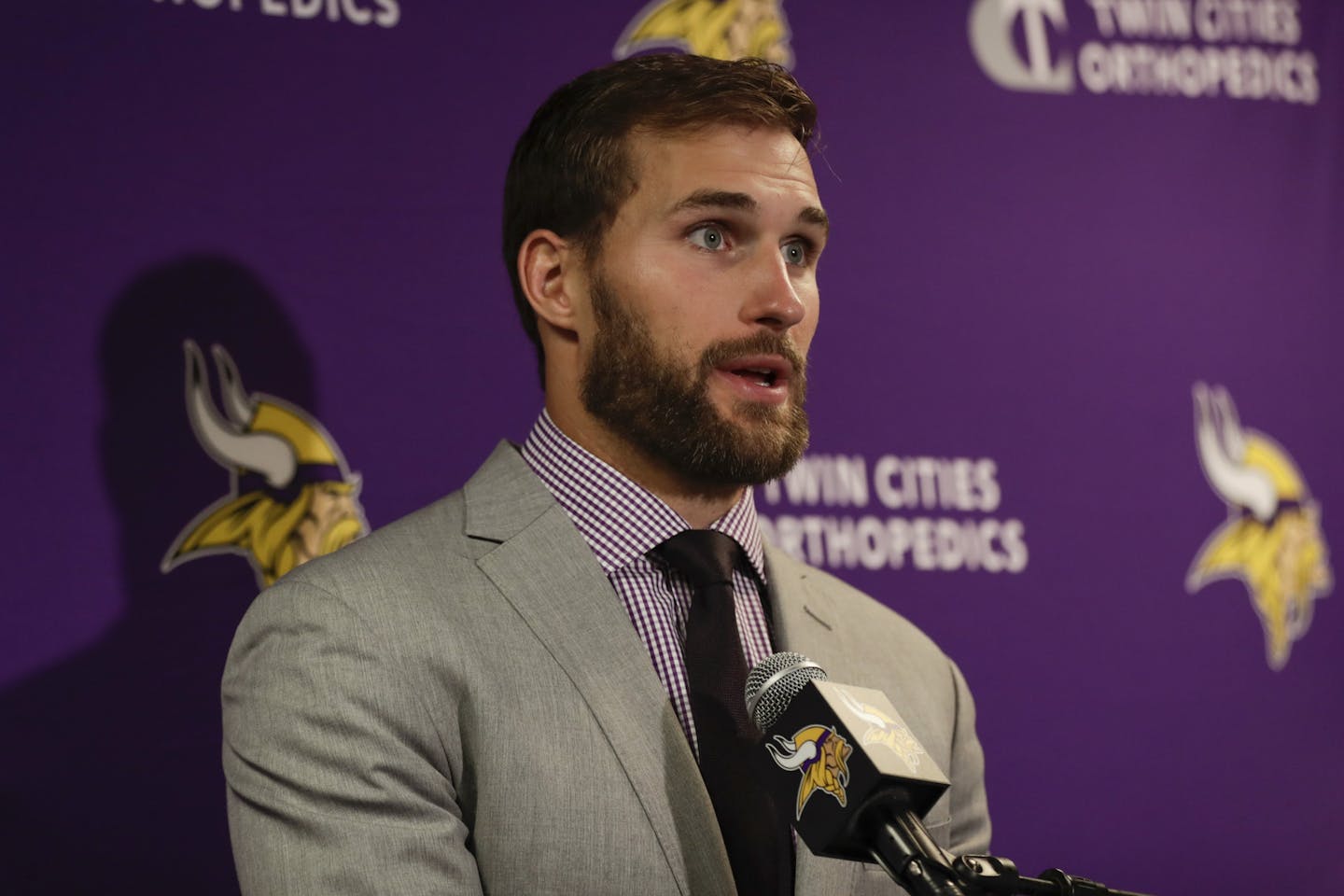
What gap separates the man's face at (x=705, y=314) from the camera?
2080mm

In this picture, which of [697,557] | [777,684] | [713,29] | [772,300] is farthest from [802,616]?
[713,29]

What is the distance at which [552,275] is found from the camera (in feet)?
7.39

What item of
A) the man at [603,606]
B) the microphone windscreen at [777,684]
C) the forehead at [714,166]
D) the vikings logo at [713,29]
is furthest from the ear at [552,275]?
the microphone windscreen at [777,684]

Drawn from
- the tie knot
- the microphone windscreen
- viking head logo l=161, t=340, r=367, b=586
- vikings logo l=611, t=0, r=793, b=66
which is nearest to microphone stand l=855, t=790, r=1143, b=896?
the microphone windscreen

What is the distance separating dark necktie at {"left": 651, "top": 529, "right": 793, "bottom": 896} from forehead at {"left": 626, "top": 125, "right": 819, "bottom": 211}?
1.60 feet

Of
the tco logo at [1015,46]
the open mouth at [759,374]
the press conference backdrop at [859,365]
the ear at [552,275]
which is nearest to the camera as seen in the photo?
the open mouth at [759,374]

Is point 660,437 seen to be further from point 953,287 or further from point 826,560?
point 953,287

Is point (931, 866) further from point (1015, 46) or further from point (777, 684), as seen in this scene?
point (1015, 46)

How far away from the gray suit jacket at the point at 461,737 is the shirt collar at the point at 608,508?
6cm

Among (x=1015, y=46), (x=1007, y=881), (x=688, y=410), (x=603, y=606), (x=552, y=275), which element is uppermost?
(x=1015, y=46)

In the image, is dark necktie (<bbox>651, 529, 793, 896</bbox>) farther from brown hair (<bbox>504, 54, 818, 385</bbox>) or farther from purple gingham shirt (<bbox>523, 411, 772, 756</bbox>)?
brown hair (<bbox>504, 54, 818, 385</bbox>)

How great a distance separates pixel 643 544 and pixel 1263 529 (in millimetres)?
1686

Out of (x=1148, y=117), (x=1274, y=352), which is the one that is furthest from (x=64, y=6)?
(x=1274, y=352)

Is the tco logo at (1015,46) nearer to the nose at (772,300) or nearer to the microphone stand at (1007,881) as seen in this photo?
the nose at (772,300)
